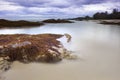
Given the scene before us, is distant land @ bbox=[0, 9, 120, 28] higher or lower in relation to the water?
higher

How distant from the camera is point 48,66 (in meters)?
2.32

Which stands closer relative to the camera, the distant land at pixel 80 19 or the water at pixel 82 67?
the water at pixel 82 67

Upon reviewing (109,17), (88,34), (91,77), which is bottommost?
(91,77)

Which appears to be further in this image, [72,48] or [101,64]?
[72,48]

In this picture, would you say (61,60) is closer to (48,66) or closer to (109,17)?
(48,66)

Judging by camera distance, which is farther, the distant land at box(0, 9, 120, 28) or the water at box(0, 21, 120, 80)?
the distant land at box(0, 9, 120, 28)

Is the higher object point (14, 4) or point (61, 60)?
point (14, 4)

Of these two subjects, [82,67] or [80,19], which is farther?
[80,19]

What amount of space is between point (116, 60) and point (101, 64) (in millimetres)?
314

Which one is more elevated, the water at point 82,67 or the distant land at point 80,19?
the distant land at point 80,19

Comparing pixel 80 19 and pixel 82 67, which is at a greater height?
pixel 80 19

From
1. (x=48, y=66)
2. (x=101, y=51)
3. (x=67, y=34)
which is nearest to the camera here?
(x=48, y=66)

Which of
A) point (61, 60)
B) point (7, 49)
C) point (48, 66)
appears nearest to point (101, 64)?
point (61, 60)

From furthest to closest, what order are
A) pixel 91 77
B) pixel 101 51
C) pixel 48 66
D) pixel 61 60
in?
pixel 101 51
pixel 61 60
pixel 48 66
pixel 91 77
